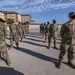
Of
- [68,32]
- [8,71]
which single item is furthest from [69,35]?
[8,71]

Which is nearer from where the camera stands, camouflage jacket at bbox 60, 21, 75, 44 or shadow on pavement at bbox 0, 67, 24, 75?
shadow on pavement at bbox 0, 67, 24, 75

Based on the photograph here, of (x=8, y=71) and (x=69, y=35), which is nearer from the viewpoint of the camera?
(x=8, y=71)

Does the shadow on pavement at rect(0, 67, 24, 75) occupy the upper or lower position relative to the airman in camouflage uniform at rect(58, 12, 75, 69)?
lower

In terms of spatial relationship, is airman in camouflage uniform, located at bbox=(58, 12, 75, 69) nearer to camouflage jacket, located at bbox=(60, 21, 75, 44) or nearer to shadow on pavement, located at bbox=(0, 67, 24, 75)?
camouflage jacket, located at bbox=(60, 21, 75, 44)

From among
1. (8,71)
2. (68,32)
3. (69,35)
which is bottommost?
(8,71)

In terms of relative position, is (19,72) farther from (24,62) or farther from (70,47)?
(70,47)

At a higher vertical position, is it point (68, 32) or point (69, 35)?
point (68, 32)

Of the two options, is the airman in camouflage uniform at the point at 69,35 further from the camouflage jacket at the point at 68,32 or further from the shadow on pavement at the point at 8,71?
the shadow on pavement at the point at 8,71

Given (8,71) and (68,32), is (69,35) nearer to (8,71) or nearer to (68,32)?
(68,32)

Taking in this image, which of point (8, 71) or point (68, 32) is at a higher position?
point (68, 32)

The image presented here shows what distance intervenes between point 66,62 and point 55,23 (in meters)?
4.02

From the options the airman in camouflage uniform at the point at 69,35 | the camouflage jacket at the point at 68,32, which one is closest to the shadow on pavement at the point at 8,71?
the airman in camouflage uniform at the point at 69,35

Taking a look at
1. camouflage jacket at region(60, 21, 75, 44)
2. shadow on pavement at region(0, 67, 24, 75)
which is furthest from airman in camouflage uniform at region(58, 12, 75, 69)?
shadow on pavement at region(0, 67, 24, 75)

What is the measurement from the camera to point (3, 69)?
21.0 ft
